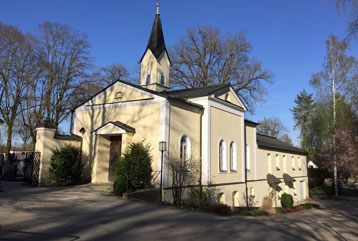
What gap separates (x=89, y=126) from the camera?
54.7 ft

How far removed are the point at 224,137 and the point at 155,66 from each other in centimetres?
694

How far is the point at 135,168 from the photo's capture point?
12.9m

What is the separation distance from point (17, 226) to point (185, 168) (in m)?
8.69

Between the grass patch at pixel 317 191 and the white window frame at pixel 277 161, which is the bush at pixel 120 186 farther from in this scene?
the grass patch at pixel 317 191

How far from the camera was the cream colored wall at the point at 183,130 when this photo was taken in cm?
1436

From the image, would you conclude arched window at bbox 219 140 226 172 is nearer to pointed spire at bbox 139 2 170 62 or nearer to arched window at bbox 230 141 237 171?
arched window at bbox 230 141 237 171

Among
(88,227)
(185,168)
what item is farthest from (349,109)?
(88,227)

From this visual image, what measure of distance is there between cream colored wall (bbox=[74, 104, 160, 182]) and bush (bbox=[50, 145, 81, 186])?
2.81ft

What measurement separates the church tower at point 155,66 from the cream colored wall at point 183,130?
16.7 ft

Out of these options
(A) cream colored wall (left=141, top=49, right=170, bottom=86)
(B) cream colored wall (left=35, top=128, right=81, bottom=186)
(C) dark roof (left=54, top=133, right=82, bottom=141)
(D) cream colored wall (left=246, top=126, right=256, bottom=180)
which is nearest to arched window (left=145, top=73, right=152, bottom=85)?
(A) cream colored wall (left=141, top=49, right=170, bottom=86)

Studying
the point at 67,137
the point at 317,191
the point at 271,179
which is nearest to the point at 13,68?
the point at 67,137

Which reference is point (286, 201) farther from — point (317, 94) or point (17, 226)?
point (17, 226)

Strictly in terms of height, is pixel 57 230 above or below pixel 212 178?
below

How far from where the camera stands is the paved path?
6.76 meters
